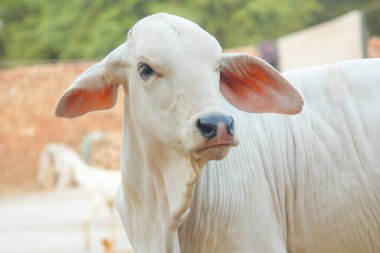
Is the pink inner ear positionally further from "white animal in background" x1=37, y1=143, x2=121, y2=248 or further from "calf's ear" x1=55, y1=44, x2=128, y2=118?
"white animal in background" x1=37, y1=143, x2=121, y2=248

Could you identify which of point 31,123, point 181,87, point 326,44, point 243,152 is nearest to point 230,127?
point 181,87

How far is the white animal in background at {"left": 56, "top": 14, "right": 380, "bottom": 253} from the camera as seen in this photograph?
3.61 meters

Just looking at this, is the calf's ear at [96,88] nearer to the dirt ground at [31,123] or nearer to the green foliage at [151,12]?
the dirt ground at [31,123]

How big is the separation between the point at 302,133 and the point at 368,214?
0.42m

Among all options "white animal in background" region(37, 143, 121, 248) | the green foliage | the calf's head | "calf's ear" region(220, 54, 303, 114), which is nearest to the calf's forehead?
the calf's head

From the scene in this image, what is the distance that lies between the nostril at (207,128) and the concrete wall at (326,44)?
751cm

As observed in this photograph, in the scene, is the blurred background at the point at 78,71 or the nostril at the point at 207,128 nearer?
the nostril at the point at 207,128

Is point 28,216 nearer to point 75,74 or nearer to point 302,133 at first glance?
point 75,74

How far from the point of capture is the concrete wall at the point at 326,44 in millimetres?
10703

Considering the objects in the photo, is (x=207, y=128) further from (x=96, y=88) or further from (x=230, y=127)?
(x=96, y=88)

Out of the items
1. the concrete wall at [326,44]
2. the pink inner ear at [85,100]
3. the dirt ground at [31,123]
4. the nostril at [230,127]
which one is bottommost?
the nostril at [230,127]

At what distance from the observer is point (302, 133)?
4016 mm

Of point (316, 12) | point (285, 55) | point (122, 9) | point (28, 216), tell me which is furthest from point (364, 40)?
point (316, 12)

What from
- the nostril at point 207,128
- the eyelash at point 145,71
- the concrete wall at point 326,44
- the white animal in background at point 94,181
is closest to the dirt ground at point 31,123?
the white animal in background at point 94,181
